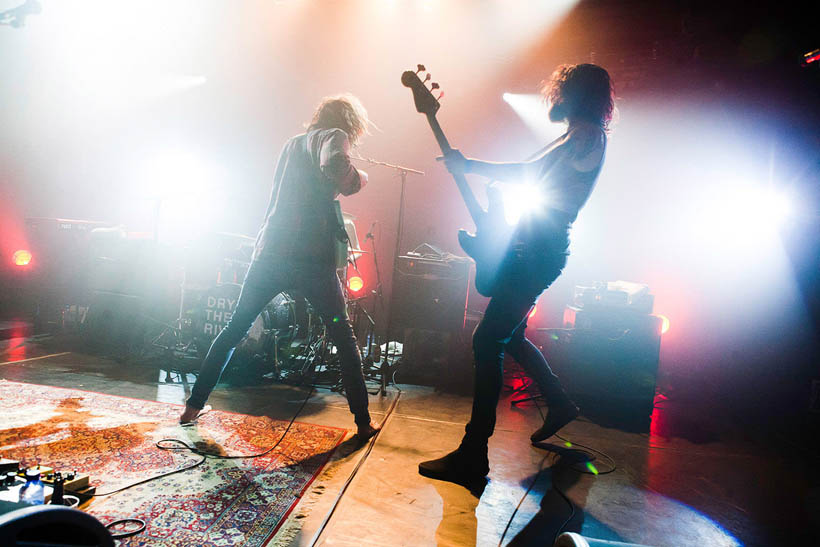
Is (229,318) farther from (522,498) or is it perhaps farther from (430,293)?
(522,498)

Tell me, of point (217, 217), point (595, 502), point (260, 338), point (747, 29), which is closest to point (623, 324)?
point (595, 502)

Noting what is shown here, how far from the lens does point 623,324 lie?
3.82 meters

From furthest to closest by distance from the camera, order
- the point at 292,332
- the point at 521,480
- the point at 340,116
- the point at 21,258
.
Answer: the point at 21,258 → the point at 292,332 → the point at 340,116 → the point at 521,480

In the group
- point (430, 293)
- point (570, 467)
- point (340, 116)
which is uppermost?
point (340, 116)

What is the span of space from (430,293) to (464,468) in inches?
93.6

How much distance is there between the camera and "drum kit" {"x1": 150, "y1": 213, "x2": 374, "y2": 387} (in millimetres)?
3920

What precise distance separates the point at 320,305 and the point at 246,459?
86cm

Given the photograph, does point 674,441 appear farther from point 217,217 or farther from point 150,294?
point 217,217

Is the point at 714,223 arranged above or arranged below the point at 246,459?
above

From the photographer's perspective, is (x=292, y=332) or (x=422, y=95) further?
(x=292, y=332)

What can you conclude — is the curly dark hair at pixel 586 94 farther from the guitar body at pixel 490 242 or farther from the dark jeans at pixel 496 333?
the dark jeans at pixel 496 333

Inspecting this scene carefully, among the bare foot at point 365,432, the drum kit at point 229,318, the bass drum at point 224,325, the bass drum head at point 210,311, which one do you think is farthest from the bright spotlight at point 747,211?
the bass drum head at point 210,311

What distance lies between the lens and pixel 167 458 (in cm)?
222

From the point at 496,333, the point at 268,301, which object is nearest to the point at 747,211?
the point at 496,333
